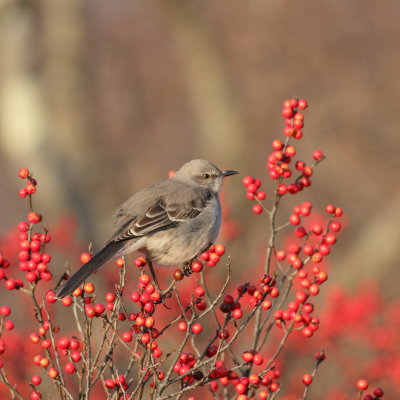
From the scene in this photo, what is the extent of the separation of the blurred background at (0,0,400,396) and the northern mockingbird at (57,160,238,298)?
369 centimetres

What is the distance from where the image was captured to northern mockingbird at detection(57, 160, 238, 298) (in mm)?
4590

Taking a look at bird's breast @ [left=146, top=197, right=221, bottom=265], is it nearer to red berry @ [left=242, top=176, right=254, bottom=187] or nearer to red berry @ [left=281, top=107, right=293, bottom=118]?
red berry @ [left=242, top=176, right=254, bottom=187]

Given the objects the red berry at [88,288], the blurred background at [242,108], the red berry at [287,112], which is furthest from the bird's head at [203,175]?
the blurred background at [242,108]

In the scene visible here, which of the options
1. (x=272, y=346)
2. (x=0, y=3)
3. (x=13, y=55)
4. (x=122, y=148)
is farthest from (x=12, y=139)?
(x=272, y=346)

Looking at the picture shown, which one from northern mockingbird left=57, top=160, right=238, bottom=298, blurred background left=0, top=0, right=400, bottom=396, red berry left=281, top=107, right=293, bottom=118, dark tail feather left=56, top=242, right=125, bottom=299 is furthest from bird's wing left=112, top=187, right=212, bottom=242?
blurred background left=0, top=0, right=400, bottom=396

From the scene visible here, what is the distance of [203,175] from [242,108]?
24.6ft

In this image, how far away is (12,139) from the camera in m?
10.8

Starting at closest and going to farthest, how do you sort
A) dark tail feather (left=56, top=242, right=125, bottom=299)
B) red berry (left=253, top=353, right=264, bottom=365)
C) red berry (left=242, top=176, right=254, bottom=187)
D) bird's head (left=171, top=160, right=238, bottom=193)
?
red berry (left=253, top=353, right=264, bottom=365), dark tail feather (left=56, top=242, right=125, bottom=299), red berry (left=242, top=176, right=254, bottom=187), bird's head (left=171, top=160, right=238, bottom=193)

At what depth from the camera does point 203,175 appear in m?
5.46

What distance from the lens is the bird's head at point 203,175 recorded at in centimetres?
543

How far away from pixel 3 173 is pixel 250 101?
829cm

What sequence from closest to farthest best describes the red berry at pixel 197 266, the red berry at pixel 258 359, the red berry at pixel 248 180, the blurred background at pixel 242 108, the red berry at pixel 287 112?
the red berry at pixel 258 359 < the red berry at pixel 197 266 < the red berry at pixel 287 112 < the red berry at pixel 248 180 < the blurred background at pixel 242 108

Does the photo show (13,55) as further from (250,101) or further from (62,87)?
(250,101)

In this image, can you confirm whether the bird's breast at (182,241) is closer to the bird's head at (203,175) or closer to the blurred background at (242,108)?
the bird's head at (203,175)
